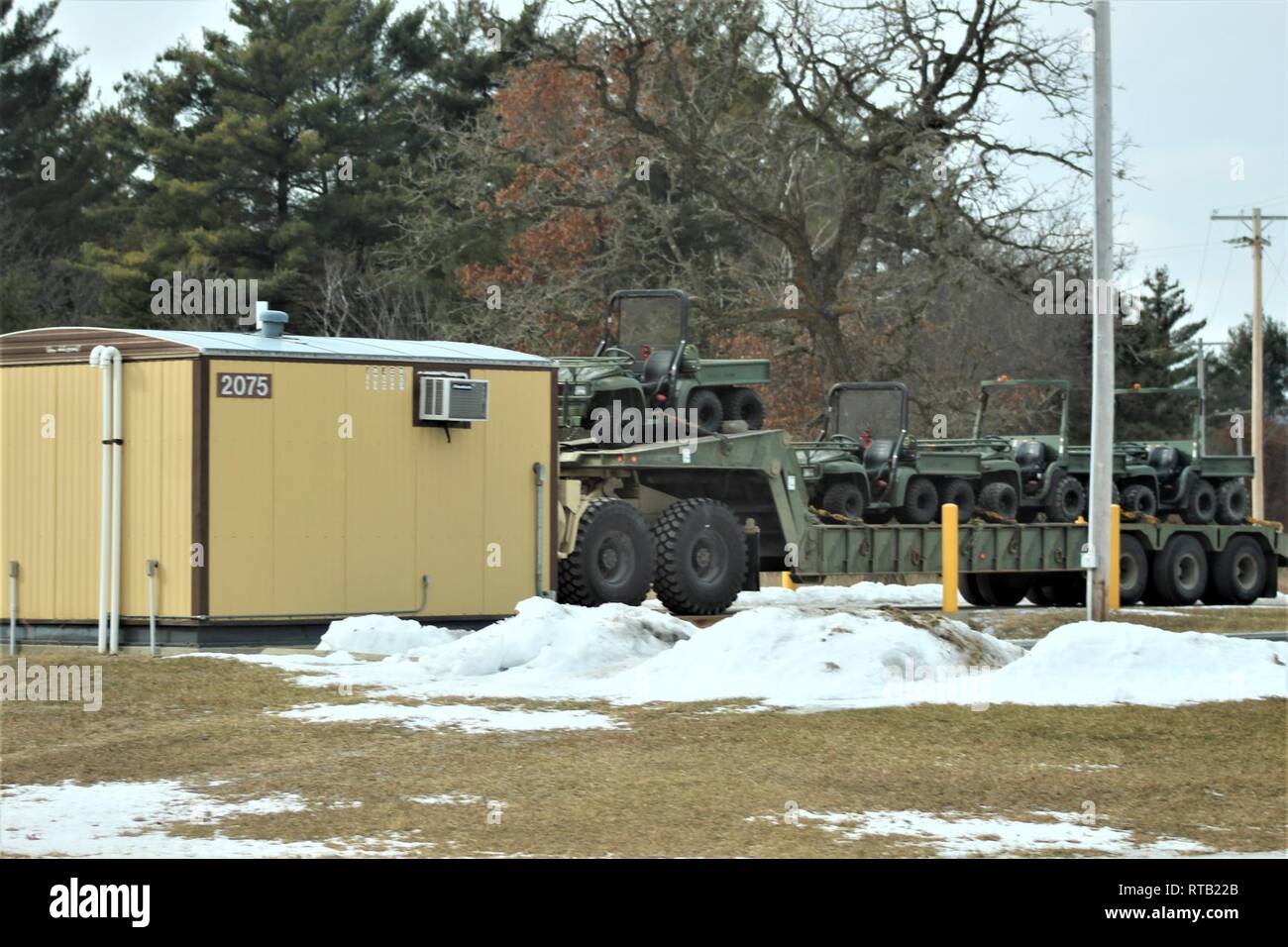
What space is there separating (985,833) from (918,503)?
48.9 ft

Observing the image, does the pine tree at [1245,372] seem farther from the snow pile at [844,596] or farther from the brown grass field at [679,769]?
the brown grass field at [679,769]

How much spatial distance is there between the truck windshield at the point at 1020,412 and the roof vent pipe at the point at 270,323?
2359cm

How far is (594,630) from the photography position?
15312 mm

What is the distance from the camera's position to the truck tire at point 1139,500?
87.6 ft

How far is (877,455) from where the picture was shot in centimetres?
2367

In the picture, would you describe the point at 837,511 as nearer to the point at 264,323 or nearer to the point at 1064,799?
the point at 264,323

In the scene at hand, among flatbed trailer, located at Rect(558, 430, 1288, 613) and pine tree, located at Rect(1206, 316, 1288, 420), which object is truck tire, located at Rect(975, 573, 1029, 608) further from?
pine tree, located at Rect(1206, 316, 1288, 420)

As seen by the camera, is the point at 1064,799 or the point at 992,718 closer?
the point at 1064,799

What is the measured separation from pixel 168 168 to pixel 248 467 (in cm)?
3020

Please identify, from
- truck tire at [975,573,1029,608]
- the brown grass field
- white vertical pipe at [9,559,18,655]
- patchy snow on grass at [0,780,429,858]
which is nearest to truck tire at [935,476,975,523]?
truck tire at [975,573,1029,608]

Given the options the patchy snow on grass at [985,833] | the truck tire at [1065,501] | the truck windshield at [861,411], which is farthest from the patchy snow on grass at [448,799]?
the truck tire at [1065,501]

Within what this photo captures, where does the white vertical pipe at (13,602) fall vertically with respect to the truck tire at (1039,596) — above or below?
above
